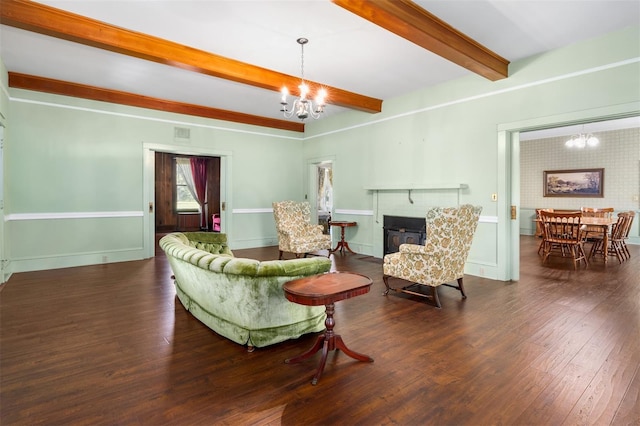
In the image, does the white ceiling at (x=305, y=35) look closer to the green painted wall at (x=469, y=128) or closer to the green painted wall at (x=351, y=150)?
the green painted wall at (x=469, y=128)

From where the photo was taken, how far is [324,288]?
2258 millimetres

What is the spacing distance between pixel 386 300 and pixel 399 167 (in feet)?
9.84

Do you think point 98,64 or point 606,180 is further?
point 606,180

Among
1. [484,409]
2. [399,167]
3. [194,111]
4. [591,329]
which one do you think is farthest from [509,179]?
[194,111]

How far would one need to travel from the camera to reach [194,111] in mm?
6785

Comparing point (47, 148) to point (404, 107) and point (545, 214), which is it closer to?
point (404, 107)

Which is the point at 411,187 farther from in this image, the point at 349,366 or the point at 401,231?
the point at 349,366

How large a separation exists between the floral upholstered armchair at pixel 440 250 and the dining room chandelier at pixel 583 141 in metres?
6.88

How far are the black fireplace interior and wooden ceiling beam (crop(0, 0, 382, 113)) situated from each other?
275cm

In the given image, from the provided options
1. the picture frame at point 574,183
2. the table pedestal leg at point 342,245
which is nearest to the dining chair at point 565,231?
the picture frame at point 574,183

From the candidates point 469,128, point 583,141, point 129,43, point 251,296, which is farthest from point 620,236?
point 129,43

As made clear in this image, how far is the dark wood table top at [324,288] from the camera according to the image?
212 cm

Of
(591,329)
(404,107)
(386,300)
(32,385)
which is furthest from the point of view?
(404,107)

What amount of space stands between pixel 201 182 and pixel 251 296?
9.31 metres
